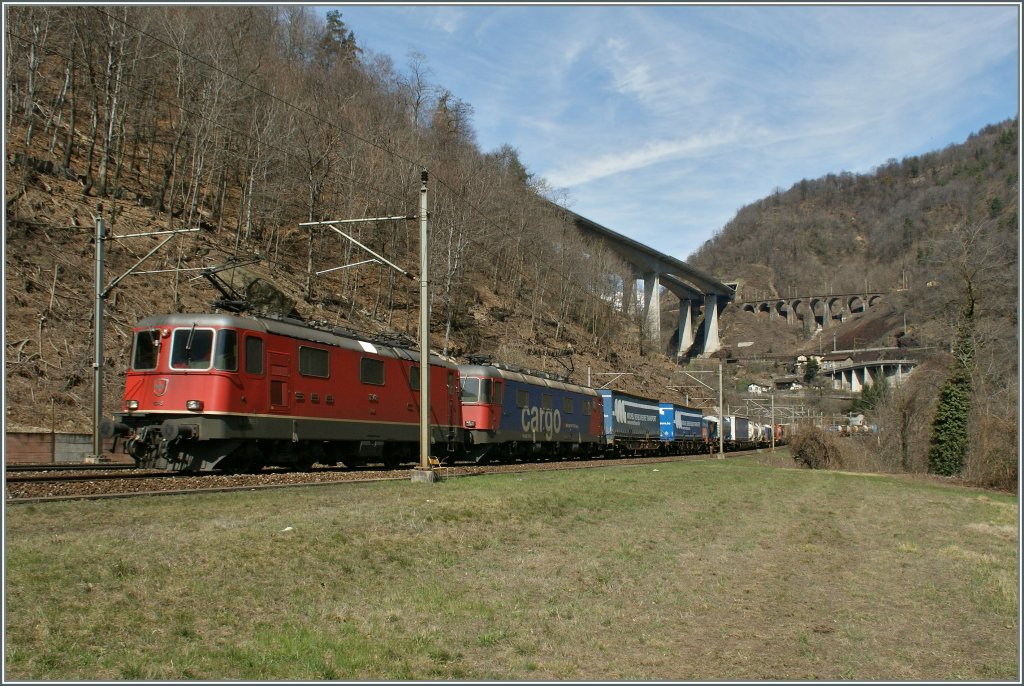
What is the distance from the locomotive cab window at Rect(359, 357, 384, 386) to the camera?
23391 mm

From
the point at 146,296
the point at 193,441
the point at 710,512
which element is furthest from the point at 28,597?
the point at 146,296

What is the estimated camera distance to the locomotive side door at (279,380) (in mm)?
19750

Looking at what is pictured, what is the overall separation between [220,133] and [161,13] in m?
7.42

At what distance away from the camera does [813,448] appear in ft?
163

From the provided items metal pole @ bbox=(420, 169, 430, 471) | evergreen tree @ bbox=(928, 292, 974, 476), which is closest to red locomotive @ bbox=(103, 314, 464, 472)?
metal pole @ bbox=(420, 169, 430, 471)

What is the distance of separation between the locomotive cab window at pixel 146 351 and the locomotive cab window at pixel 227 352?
1688 millimetres

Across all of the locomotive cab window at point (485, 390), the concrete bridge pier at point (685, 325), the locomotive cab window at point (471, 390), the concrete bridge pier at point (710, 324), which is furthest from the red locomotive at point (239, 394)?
the concrete bridge pier at point (710, 324)

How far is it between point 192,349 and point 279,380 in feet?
7.26

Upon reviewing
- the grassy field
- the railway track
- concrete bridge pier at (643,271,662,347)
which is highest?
concrete bridge pier at (643,271,662,347)

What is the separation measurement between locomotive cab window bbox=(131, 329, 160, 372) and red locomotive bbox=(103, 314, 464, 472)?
0.08 ft

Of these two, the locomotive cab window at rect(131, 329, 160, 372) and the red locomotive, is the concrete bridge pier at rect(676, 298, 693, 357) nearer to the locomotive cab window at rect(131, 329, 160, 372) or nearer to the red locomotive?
the red locomotive

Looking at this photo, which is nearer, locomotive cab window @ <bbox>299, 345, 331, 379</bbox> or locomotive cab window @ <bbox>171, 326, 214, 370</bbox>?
locomotive cab window @ <bbox>171, 326, 214, 370</bbox>

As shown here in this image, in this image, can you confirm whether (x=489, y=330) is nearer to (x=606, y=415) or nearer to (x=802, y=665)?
(x=606, y=415)

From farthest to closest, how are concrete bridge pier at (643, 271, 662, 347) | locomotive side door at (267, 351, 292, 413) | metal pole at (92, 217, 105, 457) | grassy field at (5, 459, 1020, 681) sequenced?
concrete bridge pier at (643, 271, 662, 347), metal pole at (92, 217, 105, 457), locomotive side door at (267, 351, 292, 413), grassy field at (5, 459, 1020, 681)
